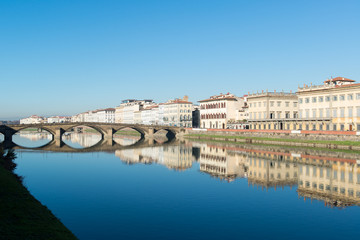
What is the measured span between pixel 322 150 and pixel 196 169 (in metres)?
26.4

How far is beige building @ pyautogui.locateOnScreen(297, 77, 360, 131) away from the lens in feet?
221

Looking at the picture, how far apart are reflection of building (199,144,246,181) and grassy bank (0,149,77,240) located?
23094 mm

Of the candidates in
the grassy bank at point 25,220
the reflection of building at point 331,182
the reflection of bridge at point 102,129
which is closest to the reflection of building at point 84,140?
the reflection of bridge at point 102,129

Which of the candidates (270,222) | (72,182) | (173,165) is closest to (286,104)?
(173,165)

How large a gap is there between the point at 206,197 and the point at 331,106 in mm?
52185

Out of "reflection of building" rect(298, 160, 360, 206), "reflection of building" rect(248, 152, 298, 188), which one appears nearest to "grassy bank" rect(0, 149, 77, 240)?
"reflection of building" rect(298, 160, 360, 206)

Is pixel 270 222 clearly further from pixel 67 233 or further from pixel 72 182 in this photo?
pixel 72 182

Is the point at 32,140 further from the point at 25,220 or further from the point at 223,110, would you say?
the point at 25,220

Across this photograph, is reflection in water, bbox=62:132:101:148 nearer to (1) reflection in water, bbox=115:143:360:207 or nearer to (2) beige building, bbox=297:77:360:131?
(1) reflection in water, bbox=115:143:360:207

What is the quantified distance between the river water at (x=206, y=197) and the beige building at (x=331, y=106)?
61.1ft

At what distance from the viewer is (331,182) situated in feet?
113

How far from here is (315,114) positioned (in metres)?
76.5

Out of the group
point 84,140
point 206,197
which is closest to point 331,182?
point 206,197

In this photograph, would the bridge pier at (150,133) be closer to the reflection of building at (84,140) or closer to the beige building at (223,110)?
the reflection of building at (84,140)
